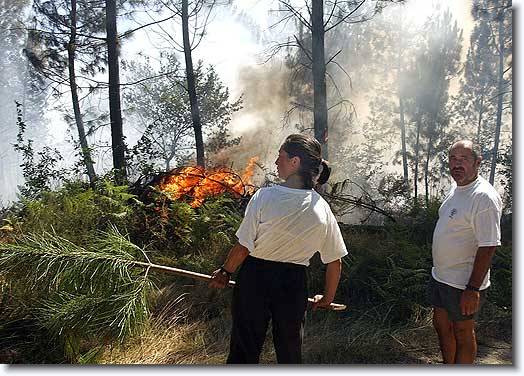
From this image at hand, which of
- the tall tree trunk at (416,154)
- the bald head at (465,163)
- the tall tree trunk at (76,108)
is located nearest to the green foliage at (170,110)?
the tall tree trunk at (76,108)

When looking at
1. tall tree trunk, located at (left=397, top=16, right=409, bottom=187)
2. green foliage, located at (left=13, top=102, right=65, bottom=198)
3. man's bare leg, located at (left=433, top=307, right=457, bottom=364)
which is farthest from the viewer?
tall tree trunk, located at (left=397, top=16, right=409, bottom=187)

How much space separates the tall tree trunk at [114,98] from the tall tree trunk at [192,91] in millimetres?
596

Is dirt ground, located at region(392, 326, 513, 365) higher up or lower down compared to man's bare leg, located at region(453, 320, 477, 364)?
lower down

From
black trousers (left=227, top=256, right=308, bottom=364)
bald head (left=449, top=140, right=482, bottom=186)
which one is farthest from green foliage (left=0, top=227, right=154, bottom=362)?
bald head (left=449, top=140, right=482, bottom=186)

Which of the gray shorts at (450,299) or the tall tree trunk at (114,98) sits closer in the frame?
the gray shorts at (450,299)

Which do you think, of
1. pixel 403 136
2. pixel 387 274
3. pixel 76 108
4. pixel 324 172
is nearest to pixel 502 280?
pixel 387 274

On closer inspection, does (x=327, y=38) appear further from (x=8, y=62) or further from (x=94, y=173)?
(x=8, y=62)

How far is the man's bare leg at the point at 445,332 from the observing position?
2770 mm

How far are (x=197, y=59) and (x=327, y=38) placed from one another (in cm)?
118

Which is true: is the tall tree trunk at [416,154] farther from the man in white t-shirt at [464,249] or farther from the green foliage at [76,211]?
the green foliage at [76,211]

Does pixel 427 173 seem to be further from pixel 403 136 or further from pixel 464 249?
pixel 464 249

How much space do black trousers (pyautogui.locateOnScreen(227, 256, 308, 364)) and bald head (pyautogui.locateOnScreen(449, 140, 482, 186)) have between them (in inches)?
40.1

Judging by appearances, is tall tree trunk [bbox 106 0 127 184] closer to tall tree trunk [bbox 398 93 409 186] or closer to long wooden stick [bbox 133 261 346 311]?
long wooden stick [bbox 133 261 346 311]

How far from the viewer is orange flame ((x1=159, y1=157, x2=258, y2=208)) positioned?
4.24 m
